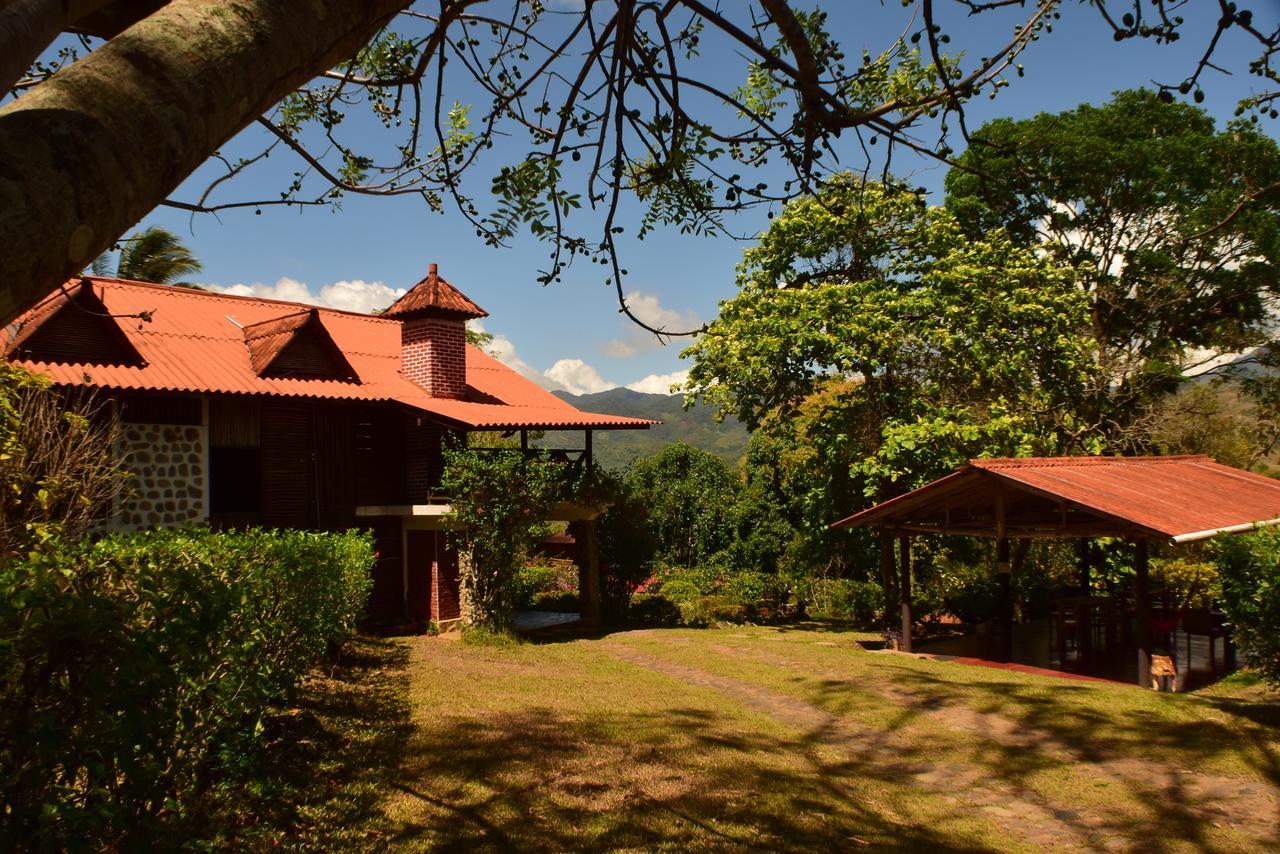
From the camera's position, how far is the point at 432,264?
17.3 meters

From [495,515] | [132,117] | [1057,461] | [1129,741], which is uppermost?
[132,117]

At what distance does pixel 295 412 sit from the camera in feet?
48.6

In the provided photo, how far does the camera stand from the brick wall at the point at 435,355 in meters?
16.7

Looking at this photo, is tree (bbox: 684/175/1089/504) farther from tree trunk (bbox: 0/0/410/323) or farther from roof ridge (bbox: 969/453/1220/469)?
tree trunk (bbox: 0/0/410/323)

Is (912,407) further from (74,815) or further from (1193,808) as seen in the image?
(74,815)

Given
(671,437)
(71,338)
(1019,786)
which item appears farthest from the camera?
(671,437)

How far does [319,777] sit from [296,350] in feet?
33.6

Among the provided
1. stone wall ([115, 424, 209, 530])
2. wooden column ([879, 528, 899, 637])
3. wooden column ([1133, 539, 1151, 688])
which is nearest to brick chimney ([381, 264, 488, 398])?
stone wall ([115, 424, 209, 530])

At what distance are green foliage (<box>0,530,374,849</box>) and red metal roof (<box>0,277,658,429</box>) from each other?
7.95 m

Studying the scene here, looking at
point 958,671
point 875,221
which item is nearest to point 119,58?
point 958,671

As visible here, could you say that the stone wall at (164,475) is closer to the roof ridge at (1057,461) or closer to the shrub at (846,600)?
the roof ridge at (1057,461)

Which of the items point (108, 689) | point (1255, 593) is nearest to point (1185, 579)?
point (1255, 593)

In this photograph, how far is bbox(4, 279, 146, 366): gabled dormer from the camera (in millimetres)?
11195

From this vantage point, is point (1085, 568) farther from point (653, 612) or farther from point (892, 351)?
point (653, 612)
